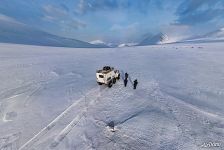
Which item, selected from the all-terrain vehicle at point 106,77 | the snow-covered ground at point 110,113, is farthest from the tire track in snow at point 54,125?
the all-terrain vehicle at point 106,77

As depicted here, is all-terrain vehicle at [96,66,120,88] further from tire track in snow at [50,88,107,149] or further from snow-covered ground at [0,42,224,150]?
tire track in snow at [50,88,107,149]

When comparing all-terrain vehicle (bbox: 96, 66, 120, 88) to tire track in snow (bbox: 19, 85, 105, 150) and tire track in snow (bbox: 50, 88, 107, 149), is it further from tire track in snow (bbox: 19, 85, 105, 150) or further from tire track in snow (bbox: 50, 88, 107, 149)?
tire track in snow (bbox: 19, 85, 105, 150)

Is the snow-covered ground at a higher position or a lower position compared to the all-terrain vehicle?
lower

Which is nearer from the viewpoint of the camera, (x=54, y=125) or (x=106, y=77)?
(x=54, y=125)

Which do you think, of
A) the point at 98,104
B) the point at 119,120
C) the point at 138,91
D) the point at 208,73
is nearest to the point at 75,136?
the point at 119,120

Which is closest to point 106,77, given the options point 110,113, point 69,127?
point 110,113

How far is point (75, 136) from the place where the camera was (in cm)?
1670

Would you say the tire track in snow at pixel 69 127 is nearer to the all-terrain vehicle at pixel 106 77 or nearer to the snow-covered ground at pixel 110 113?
the snow-covered ground at pixel 110 113

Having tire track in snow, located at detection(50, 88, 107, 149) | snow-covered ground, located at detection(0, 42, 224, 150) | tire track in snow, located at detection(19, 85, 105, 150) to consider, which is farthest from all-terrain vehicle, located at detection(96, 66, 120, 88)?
tire track in snow, located at detection(19, 85, 105, 150)

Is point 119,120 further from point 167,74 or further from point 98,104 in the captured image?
point 167,74

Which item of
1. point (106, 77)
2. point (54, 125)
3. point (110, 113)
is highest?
point (106, 77)

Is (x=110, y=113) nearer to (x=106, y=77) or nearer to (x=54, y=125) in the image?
(x=54, y=125)

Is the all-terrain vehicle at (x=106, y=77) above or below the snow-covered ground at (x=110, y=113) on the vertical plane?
above

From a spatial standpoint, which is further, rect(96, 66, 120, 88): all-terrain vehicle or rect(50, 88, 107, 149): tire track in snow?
rect(96, 66, 120, 88): all-terrain vehicle
